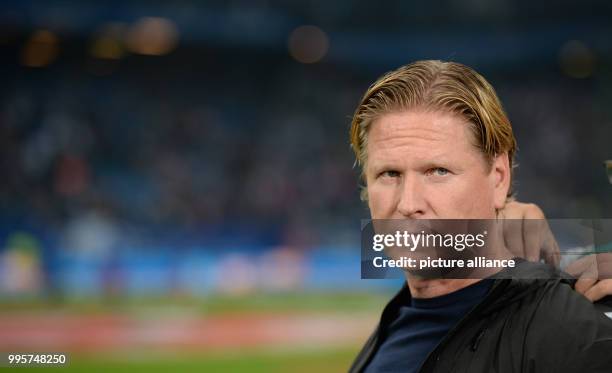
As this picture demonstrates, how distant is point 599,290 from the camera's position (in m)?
1.60

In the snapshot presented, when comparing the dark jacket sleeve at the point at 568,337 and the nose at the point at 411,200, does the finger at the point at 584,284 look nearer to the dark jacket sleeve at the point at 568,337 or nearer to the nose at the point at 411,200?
the dark jacket sleeve at the point at 568,337

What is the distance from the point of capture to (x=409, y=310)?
6.46 ft

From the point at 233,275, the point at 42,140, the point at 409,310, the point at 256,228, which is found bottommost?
→ the point at 409,310

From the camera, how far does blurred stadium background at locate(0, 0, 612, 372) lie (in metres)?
11.8

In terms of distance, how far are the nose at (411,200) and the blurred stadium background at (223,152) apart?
7.95 m

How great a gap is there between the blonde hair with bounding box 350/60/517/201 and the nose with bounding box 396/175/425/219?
0.58 ft

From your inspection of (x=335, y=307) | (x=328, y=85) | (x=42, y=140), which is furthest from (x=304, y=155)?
(x=335, y=307)

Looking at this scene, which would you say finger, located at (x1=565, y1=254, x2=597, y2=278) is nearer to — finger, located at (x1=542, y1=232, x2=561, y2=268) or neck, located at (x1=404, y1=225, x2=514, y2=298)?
Answer: finger, located at (x1=542, y1=232, x2=561, y2=268)

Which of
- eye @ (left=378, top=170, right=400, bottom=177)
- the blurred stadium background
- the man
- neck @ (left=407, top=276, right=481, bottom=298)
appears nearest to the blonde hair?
the man

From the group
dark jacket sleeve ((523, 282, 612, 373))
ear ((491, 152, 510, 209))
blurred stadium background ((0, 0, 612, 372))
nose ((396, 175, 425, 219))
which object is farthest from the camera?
blurred stadium background ((0, 0, 612, 372))

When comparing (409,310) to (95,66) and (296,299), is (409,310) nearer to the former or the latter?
(296,299)

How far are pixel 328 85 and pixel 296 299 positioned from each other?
33.4 ft

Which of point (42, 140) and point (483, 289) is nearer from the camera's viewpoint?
point (483, 289)

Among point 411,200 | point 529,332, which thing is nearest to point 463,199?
point 411,200
